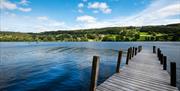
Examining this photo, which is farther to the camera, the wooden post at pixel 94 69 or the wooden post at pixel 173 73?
the wooden post at pixel 173 73

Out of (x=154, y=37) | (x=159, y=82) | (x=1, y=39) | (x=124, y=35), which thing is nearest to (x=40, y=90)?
(x=159, y=82)

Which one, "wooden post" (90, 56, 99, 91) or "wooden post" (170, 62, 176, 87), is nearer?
"wooden post" (90, 56, 99, 91)

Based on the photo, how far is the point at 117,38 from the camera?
191 m

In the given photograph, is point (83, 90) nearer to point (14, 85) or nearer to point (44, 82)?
point (44, 82)

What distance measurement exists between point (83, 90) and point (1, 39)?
212560mm

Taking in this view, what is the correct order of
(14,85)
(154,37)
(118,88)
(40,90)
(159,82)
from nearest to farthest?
1. (118,88)
2. (159,82)
3. (40,90)
4. (14,85)
5. (154,37)

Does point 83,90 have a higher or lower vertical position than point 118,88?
lower

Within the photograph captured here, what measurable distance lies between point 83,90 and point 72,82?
2.79 metres

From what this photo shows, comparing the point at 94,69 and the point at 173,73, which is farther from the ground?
the point at 94,69

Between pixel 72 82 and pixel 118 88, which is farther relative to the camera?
pixel 72 82

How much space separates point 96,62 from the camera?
913cm

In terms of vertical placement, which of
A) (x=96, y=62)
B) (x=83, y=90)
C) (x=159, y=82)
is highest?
(x=96, y=62)

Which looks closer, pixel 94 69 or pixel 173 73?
pixel 94 69

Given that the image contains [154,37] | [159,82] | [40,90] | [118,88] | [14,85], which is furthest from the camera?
[154,37]
